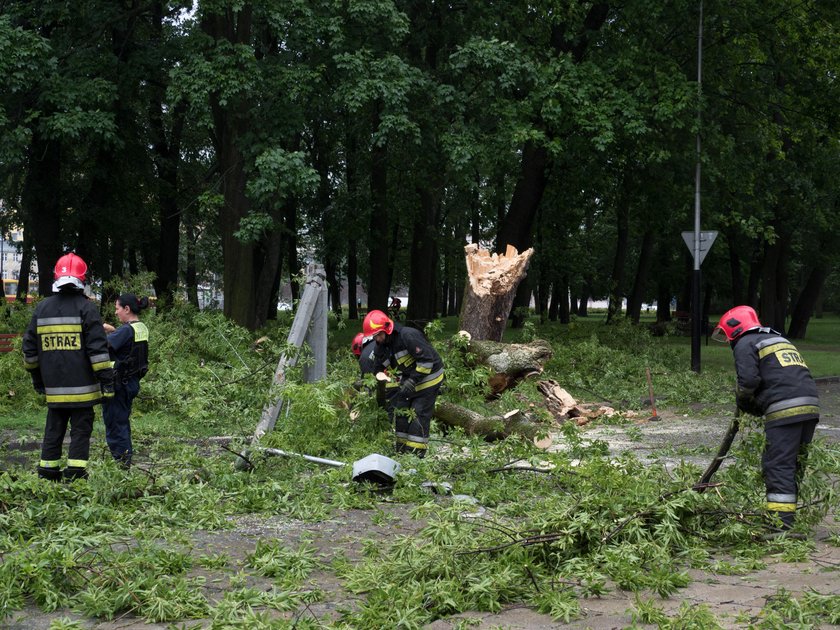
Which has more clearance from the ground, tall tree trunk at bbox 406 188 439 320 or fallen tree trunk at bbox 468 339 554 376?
tall tree trunk at bbox 406 188 439 320

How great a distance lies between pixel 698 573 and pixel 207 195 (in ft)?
47.8

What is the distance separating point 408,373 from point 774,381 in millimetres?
3816

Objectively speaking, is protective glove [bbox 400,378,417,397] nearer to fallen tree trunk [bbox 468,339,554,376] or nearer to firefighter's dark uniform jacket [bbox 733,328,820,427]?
firefighter's dark uniform jacket [bbox 733,328,820,427]

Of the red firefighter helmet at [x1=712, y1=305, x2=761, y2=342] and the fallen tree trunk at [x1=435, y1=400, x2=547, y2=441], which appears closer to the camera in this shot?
→ the red firefighter helmet at [x1=712, y1=305, x2=761, y2=342]

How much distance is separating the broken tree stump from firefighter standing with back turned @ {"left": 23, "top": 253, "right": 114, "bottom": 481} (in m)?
8.91

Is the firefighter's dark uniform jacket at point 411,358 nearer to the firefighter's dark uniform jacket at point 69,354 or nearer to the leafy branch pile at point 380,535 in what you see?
the leafy branch pile at point 380,535

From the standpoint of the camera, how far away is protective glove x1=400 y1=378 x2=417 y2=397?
9859 millimetres

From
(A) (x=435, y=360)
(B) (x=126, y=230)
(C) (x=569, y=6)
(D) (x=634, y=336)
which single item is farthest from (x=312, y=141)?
(A) (x=435, y=360)

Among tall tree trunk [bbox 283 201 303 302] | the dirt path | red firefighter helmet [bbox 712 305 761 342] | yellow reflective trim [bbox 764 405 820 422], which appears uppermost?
tall tree trunk [bbox 283 201 303 302]

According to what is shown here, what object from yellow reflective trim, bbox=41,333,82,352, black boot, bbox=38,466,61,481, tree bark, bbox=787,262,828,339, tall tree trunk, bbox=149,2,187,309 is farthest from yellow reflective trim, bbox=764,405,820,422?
tree bark, bbox=787,262,828,339

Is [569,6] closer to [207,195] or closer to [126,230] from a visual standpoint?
[207,195]

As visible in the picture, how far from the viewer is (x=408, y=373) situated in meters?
10.0

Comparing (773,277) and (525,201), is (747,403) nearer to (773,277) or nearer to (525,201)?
(525,201)

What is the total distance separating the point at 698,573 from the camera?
620 cm
